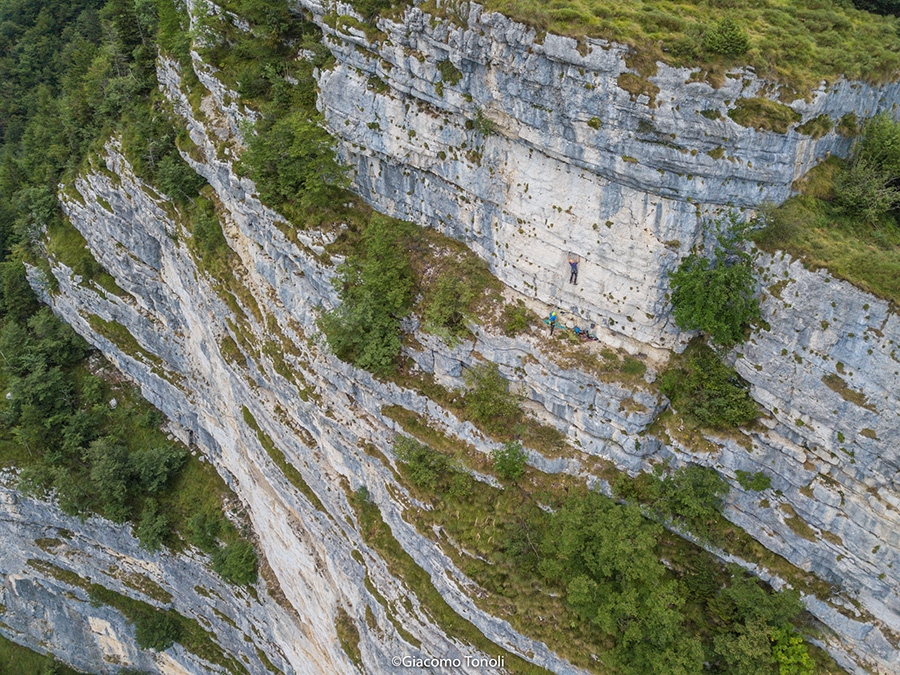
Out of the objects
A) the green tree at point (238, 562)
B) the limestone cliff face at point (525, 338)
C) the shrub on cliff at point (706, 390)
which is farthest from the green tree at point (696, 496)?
the green tree at point (238, 562)

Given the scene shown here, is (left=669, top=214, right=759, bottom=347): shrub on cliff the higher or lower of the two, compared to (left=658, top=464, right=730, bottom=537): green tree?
higher

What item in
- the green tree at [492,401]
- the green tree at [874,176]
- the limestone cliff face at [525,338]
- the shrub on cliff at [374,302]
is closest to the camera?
the limestone cliff face at [525,338]

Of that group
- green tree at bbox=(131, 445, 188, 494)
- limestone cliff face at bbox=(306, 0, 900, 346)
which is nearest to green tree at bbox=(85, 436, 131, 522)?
green tree at bbox=(131, 445, 188, 494)

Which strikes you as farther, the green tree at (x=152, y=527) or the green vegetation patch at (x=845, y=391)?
the green tree at (x=152, y=527)

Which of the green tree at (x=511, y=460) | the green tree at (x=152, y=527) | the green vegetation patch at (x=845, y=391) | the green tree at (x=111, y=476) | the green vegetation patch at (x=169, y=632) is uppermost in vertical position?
the green vegetation patch at (x=845, y=391)

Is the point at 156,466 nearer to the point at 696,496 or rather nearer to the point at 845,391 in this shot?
the point at 696,496

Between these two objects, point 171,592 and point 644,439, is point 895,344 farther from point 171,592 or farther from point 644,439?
point 171,592

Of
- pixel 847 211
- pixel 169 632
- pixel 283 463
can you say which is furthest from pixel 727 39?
pixel 169 632

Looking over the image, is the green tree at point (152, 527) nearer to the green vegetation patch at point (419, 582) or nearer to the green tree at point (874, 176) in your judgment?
the green vegetation patch at point (419, 582)

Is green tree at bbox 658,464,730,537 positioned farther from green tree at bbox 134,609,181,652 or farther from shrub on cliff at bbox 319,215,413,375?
green tree at bbox 134,609,181,652
